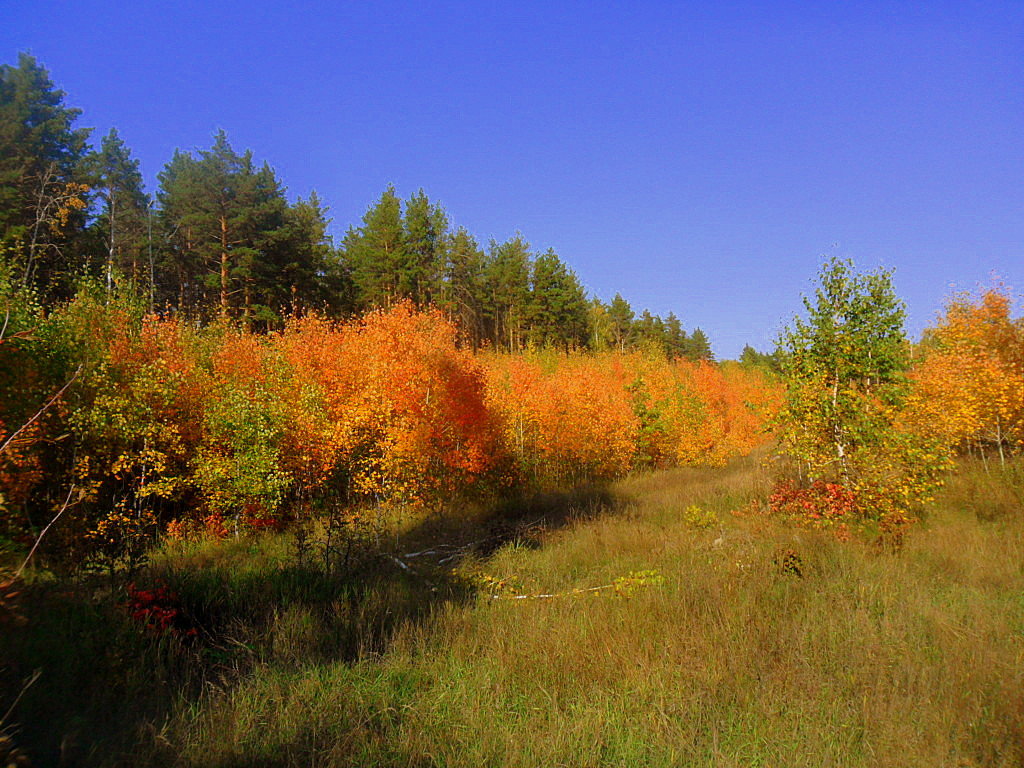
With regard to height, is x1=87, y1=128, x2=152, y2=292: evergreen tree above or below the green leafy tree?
above

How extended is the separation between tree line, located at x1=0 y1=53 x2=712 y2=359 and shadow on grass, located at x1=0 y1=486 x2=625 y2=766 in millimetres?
9296

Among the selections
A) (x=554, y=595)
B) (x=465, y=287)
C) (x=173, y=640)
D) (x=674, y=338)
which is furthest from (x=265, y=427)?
(x=674, y=338)

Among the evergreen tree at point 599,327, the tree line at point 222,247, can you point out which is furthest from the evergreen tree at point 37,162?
the evergreen tree at point 599,327

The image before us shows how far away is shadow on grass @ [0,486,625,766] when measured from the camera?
3.76 metres

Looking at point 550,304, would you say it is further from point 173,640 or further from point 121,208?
point 173,640

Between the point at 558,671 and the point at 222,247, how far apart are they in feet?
88.5

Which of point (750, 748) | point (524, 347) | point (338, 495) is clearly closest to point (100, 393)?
point (338, 495)

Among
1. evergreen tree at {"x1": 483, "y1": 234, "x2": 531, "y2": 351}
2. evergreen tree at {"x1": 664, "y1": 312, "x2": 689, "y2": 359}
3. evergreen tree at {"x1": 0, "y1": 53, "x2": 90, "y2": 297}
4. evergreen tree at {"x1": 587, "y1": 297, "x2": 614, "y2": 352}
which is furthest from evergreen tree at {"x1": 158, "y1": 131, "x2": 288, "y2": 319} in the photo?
evergreen tree at {"x1": 664, "y1": 312, "x2": 689, "y2": 359}

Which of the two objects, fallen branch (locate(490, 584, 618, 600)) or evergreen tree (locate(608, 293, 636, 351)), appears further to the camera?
evergreen tree (locate(608, 293, 636, 351))

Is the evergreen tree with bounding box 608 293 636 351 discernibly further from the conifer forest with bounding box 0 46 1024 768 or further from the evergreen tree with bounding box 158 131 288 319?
the evergreen tree with bounding box 158 131 288 319

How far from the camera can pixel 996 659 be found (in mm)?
4645

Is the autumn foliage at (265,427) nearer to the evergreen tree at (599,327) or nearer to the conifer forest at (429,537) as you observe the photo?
the conifer forest at (429,537)

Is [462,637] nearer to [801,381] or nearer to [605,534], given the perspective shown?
[605,534]

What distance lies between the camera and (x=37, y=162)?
18.8 m
